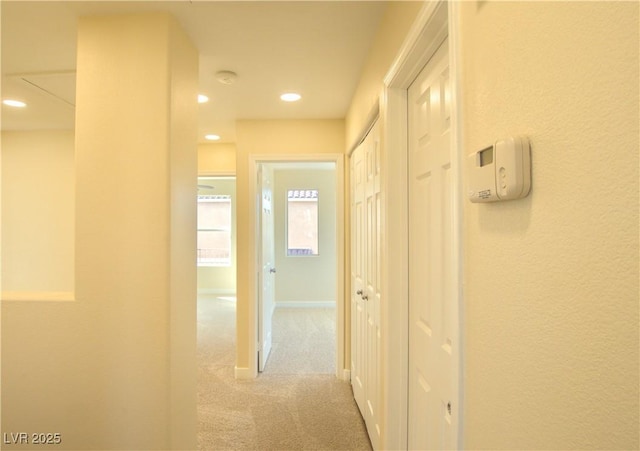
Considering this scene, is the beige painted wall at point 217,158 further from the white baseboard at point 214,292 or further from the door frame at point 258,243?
the white baseboard at point 214,292

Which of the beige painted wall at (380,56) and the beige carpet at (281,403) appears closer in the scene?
the beige painted wall at (380,56)

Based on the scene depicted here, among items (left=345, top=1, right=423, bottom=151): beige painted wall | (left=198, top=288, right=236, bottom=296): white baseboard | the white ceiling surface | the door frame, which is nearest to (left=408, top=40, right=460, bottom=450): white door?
(left=345, top=1, right=423, bottom=151): beige painted wall

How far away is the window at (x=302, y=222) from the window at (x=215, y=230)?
68.7 inches

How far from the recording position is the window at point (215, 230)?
688 cm

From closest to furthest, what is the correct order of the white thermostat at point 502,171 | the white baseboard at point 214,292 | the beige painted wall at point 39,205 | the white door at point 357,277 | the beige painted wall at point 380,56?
1. the white thermostat at point 502,171
2. the beige painted wall at point 380,56
3. the white door at point 357,277
4. the beige painted wall at point 39,205
5. the white baseboard at point 214,292

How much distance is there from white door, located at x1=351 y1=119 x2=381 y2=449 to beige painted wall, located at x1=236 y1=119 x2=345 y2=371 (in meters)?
0.39

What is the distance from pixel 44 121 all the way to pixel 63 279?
66.4 inches

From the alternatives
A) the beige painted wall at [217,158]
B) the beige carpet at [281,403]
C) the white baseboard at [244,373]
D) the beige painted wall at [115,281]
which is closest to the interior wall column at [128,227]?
the beige painted wall at [115,281]

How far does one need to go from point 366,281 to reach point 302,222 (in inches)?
144

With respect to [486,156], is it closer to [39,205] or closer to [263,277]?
[263,277]

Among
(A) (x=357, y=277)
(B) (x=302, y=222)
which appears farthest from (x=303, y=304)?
(A) (x=357, y=277)

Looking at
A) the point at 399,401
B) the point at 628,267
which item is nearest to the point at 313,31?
the point at 628,267

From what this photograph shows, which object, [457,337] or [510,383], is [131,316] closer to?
[457,337]

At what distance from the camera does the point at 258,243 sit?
3.06 m
